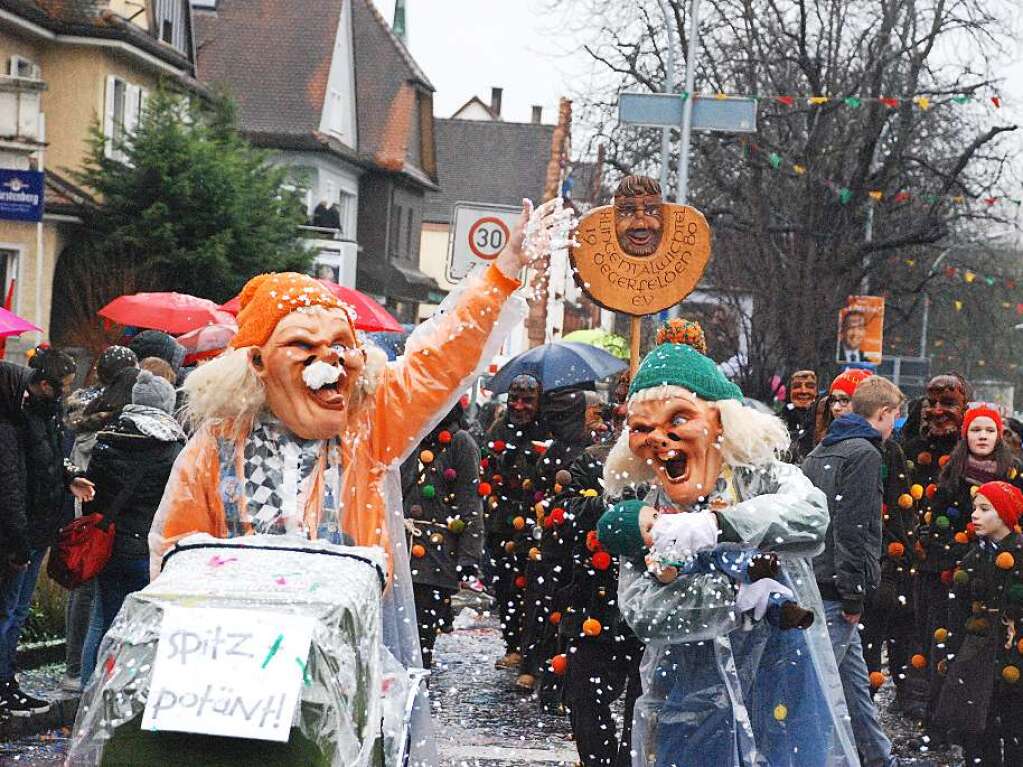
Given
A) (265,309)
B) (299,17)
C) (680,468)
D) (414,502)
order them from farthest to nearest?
(299,17)
(414,502)
(680,468)
(265,309)

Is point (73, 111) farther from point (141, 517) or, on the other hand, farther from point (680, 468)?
point (680, 468)

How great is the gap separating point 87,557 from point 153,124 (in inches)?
801

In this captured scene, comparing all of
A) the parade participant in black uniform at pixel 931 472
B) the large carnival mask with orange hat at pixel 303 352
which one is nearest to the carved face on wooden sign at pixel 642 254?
the parade participant in black uniform at pixel 931 472

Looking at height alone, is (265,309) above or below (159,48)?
below

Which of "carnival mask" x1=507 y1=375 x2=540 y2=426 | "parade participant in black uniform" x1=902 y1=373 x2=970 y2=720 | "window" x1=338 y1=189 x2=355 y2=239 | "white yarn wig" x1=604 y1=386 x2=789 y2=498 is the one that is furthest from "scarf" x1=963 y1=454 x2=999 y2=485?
"window" x1=338 y1=189 x2=355 y2=239

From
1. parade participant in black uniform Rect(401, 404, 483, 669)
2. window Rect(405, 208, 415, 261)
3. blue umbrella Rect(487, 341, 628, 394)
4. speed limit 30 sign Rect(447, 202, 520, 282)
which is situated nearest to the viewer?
parade participant in black uniform Rect(401, 404, 483, 669)

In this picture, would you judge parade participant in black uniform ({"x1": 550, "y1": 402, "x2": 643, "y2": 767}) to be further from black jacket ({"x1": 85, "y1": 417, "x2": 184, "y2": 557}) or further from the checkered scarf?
the checkered scarf

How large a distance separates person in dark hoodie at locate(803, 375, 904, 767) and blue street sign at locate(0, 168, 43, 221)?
559cm

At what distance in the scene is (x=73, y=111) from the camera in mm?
30625

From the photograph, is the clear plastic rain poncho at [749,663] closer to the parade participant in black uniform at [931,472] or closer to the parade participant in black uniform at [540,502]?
the parade participant in black uniform at [931,472]

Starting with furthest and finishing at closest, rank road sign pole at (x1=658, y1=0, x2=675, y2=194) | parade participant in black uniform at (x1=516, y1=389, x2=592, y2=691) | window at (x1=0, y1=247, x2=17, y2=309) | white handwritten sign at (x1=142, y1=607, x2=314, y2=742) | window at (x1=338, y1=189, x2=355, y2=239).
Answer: window at (x1=338, y1=189, x2=355, y2=239) → window at (x1=0, y1=247, x2=17, y2=309) → road sign pole at (x1=658, y1=0, x2=675, y2=194) → parade participant in black uniform at (x1=516, y1=389, x2=592, y2=691) → white handwritten sign at (x1=142, y1=607, x2=314, y2=742)

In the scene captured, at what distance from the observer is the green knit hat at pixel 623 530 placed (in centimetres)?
504

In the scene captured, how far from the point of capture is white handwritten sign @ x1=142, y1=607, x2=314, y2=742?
365 centimetres

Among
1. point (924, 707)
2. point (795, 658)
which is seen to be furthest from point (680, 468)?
point (924, 707)
